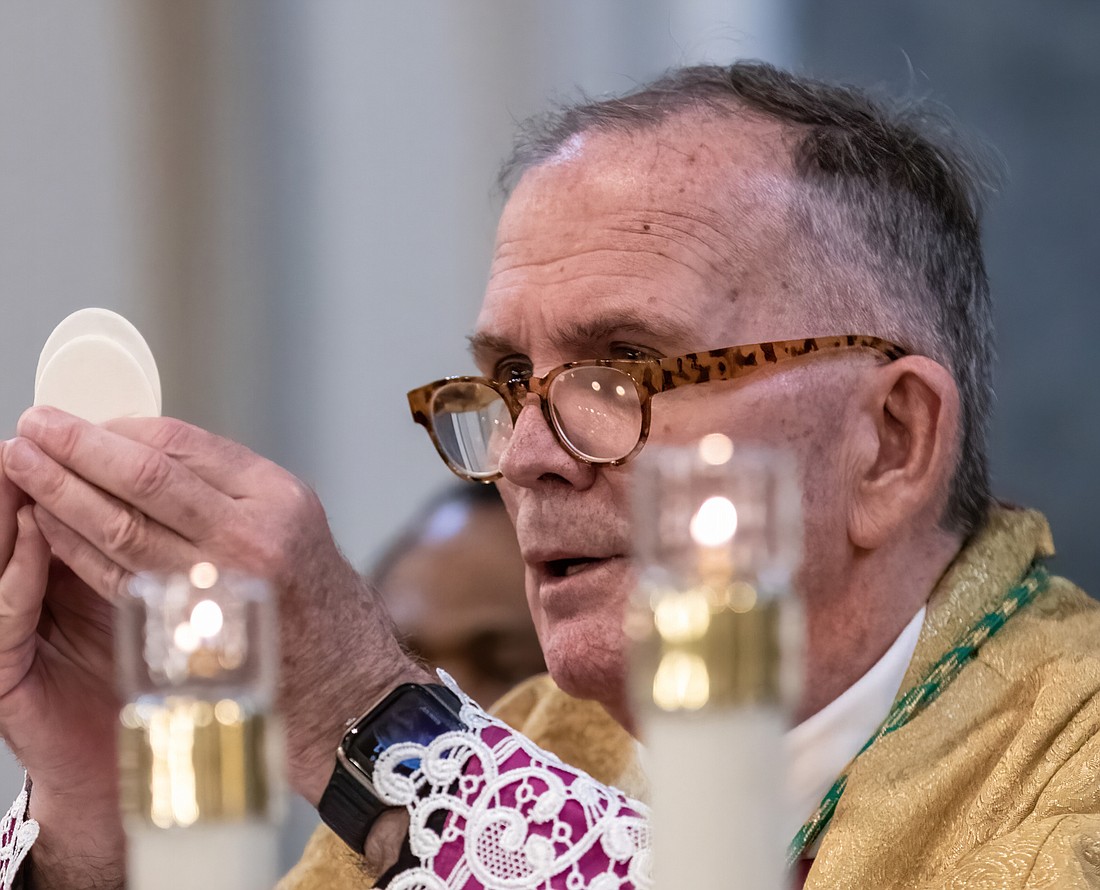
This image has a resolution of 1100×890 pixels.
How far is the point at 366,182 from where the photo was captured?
3.39 m

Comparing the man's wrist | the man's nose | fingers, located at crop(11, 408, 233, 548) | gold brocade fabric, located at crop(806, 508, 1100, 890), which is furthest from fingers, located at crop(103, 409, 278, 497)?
gold brocade fabric, located at crop(806, 508, 1100, 890)

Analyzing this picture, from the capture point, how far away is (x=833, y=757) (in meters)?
1.46

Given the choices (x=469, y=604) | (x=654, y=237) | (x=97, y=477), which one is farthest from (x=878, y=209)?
(x=469, y=604)

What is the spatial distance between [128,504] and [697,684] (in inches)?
25.3

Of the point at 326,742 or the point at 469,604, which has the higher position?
the point at 326,742

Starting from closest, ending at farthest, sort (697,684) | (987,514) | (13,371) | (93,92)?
1. (697,684)
2. (987,514)
3. (13,371)
4. (93,92)

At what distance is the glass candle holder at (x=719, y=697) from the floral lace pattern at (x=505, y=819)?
550 mm

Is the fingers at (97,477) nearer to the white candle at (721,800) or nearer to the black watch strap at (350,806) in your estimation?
the black watch strap at (350,806)

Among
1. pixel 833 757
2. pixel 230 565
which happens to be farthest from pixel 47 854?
pixel 833 757

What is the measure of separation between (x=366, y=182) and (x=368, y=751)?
2353mm

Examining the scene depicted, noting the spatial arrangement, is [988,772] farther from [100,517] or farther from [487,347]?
[100,517]

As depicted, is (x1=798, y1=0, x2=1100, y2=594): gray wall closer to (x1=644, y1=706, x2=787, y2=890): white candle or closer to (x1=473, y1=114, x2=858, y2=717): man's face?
→ (x1=473, y1=114, x2=858, y2=717): man's face

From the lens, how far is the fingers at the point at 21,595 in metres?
1.16

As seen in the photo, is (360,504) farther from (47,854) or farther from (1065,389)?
(47,854)
